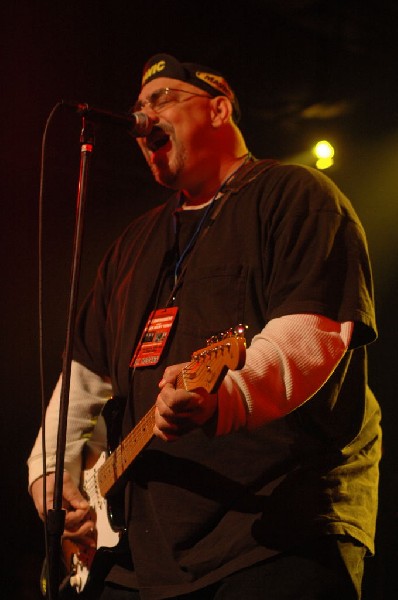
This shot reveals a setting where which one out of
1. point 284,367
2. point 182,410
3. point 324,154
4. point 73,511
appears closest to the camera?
point 182,410

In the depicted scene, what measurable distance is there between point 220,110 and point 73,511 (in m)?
1.65

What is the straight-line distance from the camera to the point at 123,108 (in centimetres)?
395

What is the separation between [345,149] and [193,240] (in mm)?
2064

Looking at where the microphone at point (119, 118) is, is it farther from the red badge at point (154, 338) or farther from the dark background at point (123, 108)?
the dark background at point (123, 108)

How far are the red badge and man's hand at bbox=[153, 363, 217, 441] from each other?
0.56 m

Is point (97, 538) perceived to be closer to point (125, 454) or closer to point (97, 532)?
point (97, 532)

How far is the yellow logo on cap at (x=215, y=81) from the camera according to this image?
2.58 metres

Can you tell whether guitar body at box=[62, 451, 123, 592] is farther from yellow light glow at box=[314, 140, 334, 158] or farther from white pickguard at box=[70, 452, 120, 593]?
yellow light glow at box=[314, 140, 334, 158]

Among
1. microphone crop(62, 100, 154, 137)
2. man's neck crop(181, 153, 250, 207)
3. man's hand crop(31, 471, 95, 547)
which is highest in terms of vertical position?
microphone crop(62, 100, 154, 137)

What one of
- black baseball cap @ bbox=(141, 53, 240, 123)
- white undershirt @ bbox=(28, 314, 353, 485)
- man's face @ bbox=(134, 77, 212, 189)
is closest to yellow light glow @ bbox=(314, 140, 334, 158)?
black baseball cap @ bbox=(141, 53, 240, 123)

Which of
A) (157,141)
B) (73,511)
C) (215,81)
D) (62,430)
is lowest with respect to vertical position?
(73,511)

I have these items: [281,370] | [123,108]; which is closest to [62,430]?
[281,370]

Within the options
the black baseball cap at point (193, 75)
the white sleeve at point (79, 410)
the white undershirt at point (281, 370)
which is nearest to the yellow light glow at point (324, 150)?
the black baseball cap at point (193, 75)

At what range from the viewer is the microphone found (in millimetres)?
1868
